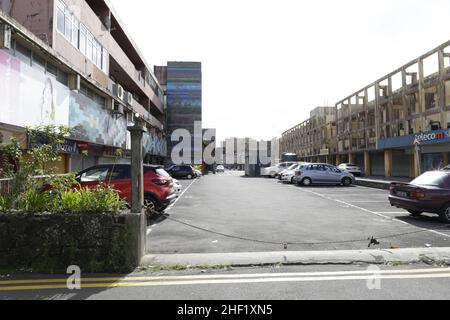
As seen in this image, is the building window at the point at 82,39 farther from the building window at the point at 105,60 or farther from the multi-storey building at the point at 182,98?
the multi-storey building at the point at 182,98

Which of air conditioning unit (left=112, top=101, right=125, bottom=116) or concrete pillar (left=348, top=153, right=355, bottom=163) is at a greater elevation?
air conditioning unit (left=112, top=101, right=125, bottom=116)

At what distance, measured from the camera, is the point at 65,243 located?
18.3ft

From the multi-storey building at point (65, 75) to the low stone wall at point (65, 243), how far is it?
2.46 m

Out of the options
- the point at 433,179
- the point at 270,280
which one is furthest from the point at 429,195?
the point at 270,280

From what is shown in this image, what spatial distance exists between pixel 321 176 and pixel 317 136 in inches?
1613

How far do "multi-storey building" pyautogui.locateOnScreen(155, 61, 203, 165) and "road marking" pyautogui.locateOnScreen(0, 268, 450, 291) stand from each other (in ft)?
262

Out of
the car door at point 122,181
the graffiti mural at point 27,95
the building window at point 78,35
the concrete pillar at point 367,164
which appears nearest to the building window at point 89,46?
the building window at point 78,35

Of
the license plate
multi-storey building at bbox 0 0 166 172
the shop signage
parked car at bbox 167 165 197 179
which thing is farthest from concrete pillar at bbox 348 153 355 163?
the license plate

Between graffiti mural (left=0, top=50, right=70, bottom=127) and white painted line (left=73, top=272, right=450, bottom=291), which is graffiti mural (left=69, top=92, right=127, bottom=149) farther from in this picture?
white painted line (left=73, top=272, right=450, bottom=291)

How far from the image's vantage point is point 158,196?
34.1 feet

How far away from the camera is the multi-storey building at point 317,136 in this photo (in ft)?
189

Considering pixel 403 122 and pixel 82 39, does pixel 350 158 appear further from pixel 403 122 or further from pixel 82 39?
pixel 82 39

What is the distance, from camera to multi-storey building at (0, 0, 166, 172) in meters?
11.7

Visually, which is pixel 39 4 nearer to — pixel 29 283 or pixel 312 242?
pixel 29 283
